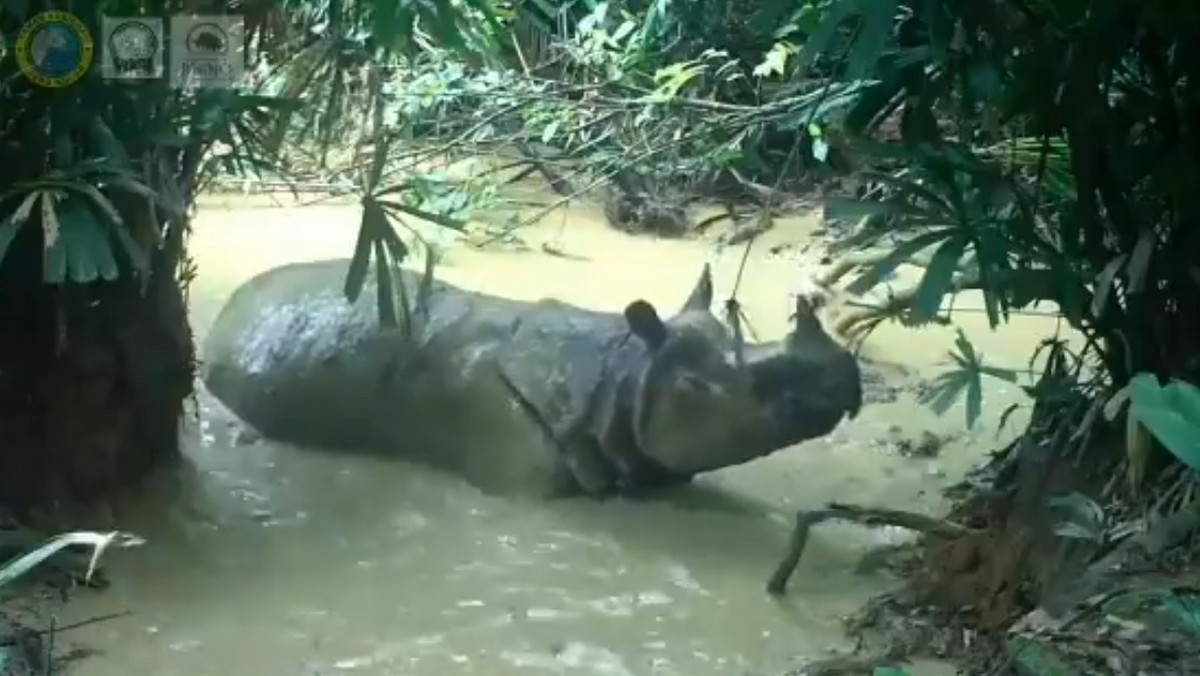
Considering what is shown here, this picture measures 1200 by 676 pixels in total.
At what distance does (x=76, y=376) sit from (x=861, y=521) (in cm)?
171

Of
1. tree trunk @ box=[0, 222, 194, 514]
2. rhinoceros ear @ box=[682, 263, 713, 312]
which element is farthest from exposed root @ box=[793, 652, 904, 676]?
tree trunk @ box=[0, 222, 194, 514]

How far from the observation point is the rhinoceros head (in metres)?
4.32

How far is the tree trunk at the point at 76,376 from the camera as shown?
374cm

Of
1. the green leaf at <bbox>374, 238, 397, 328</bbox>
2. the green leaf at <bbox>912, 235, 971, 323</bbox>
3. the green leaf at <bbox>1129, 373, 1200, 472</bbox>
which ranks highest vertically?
the green leaf at <bbox>1129, 373, 1200, 472</bbox>

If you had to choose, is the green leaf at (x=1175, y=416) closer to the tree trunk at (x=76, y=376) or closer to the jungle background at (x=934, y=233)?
the jungle background at (x=934, y=233)

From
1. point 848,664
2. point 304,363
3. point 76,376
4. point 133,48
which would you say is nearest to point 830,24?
point 848,664

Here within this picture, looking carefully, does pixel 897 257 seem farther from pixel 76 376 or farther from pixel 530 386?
pixel 76 376

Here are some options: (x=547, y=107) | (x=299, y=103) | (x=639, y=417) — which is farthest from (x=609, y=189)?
(x=299, y=103)

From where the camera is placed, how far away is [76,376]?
381 cm

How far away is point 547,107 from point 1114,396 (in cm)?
307

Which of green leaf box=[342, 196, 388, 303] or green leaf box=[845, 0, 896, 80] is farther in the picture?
green leaf box=[342, 196, 388, 303]

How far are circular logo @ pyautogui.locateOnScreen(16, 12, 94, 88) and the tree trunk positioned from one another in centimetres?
42

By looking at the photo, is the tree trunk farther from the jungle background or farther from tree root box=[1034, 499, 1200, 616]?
tree root box=[1034, 499, 1200, 616]

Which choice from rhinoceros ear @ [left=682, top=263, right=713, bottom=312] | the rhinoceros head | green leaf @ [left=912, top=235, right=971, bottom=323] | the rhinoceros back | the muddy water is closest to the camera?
green leaf @ [left=912, top=235, right=971, bottom=323]
